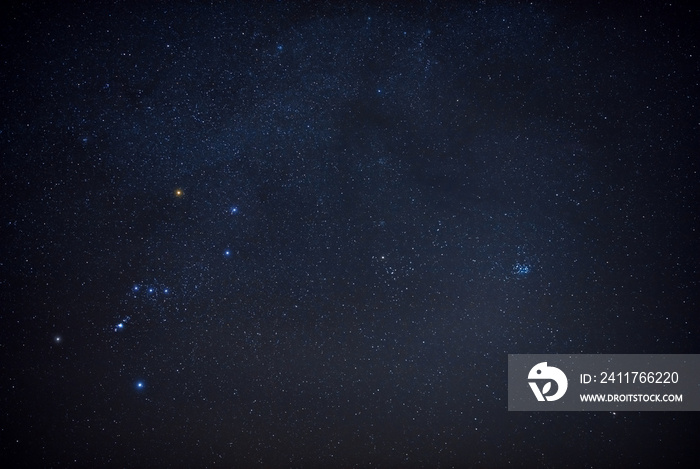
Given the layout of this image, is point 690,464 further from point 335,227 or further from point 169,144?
point 169,144

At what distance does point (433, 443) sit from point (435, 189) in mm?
961

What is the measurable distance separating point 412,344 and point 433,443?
1.26ft

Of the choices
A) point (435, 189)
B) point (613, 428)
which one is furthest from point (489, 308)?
point (613, 428)

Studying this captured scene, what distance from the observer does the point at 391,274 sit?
53.1 inches

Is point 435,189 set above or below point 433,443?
above

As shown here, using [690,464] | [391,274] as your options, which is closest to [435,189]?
[391,274]

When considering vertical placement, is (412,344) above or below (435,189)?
below

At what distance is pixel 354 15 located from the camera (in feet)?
4.41

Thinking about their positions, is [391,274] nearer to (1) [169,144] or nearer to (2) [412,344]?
(2) [412,344]

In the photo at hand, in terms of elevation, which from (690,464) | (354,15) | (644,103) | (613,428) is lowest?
(690,464)

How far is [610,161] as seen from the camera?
133 cm

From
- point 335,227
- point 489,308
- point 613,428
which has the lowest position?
point 613,428

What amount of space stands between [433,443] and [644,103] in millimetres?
1500

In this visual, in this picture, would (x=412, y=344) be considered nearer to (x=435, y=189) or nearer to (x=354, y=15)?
(x=435, y=189)
